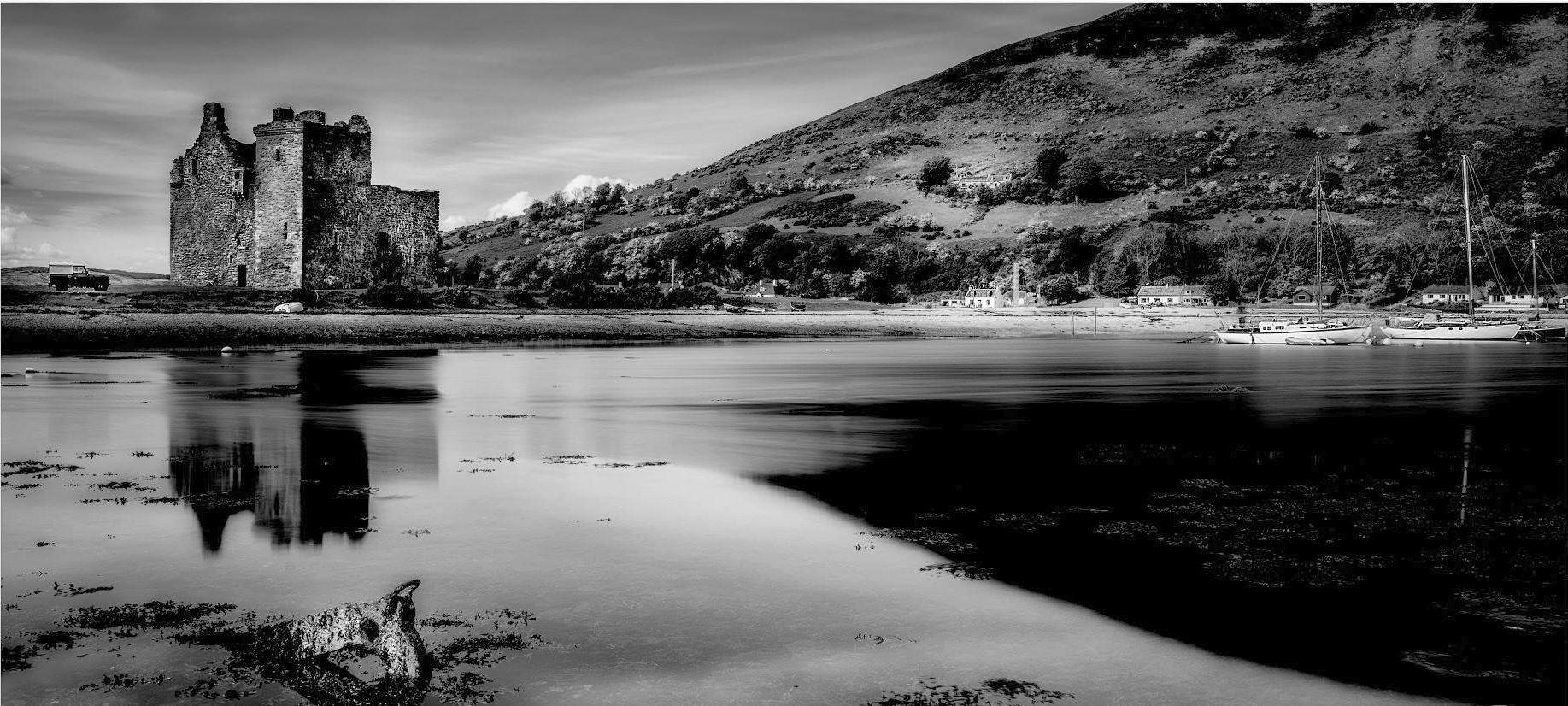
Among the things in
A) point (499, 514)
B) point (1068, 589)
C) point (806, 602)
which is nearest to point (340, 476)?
point (499, 514)

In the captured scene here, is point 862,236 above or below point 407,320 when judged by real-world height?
above

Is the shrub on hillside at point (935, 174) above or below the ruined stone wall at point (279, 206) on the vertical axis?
above

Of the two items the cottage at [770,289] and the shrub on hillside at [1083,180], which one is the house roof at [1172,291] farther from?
the shrub on hillside at [1083,180]

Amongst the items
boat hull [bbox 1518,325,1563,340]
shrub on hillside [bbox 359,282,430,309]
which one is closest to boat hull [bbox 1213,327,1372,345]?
boat hull [bbox 1518,325,1563,340]

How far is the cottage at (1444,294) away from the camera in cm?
8588

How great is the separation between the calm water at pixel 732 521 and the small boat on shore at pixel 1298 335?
3462cm

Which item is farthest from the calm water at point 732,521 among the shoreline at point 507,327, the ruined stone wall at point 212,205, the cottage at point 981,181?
the cottage at point 981,181

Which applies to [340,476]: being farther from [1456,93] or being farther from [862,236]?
[1456,93]

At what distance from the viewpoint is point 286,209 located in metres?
47.8

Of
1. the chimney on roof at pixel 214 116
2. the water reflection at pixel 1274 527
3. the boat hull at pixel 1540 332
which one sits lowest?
the water reflection at pixel 1274 527

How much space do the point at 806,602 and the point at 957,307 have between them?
77.3 meters

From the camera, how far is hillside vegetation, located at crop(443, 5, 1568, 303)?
99750 mm

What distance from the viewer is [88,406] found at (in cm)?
1856

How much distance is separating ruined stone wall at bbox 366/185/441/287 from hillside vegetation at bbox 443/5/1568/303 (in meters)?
43.8
